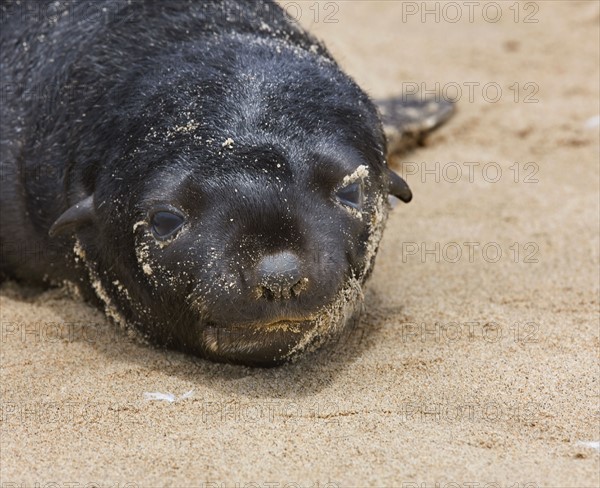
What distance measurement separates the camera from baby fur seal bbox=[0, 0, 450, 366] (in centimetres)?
482

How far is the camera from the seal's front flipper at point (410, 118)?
30.2ft

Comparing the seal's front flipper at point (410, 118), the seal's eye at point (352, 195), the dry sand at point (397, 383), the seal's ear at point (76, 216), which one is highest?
the seal's eye at point (352, 195)

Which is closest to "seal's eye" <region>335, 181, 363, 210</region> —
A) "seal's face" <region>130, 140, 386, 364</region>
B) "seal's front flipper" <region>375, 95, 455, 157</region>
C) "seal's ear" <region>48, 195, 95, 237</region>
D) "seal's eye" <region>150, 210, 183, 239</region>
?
"seal's face" <region>130, 140, 386, 364</region>

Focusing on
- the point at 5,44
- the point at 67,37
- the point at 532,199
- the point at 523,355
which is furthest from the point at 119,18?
the point at 532,199

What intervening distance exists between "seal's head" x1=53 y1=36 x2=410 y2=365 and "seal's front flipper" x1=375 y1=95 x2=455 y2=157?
3503 millimetres

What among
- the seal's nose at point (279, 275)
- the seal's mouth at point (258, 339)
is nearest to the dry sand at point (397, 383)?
the seal's mouth at point (258, 339)

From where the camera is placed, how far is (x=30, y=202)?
20.2ft

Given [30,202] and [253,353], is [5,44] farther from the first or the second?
[253,353]

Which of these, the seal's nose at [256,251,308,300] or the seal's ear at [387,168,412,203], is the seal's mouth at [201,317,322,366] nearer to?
the seal's nose at [256,251,308,300]

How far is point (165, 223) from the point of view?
199 inches

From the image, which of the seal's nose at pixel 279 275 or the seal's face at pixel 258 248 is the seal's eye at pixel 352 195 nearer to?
the seal's face at pixel 258 248

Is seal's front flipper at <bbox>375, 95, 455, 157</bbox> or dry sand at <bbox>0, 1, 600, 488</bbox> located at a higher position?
dry sand at <bbox>0, 1, 600, 488</bbox>

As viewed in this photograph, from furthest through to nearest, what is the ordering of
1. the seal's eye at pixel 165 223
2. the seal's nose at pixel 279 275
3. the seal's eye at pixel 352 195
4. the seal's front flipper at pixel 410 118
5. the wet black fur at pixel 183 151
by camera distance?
the seal's front flipper at pixel 410 118
the seal's eye at pixel 352 195
the seal's eye at pixel 165 223
the wet black fur at pixel 183 151
the seal's nose at pixel 279 275

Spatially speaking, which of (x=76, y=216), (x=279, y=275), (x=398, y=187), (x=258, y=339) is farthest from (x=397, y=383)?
(x=76, y=216)
